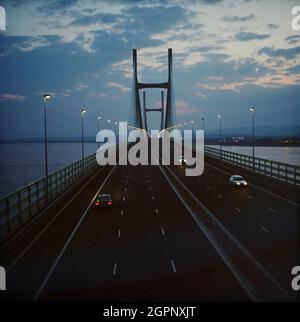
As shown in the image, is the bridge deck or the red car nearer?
the bridge deck

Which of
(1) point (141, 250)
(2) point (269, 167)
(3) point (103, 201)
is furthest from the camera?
(2) point (269, 167)

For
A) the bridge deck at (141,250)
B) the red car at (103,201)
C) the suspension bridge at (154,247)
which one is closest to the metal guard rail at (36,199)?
the suspension bridge at (154,247)

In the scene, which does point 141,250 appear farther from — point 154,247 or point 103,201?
point 103,201

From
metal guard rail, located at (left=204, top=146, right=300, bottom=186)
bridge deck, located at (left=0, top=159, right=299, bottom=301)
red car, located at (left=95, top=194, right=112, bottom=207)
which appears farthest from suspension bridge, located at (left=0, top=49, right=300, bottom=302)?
metal guard rail, located at (left=204, top=146, right=300, bottom=186)

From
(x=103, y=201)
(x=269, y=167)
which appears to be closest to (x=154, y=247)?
(x=103, y=201)

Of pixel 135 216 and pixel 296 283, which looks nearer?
pixel 296 283

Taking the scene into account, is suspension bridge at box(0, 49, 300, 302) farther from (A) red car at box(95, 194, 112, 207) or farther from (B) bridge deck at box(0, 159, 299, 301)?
(A) red car at box(95, 194, 112, 207)

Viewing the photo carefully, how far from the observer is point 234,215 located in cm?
2933

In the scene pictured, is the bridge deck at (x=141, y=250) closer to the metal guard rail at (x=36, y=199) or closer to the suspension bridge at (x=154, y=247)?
the suspension bridge at (x=154, y=247)

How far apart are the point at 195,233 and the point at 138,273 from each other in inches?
304
